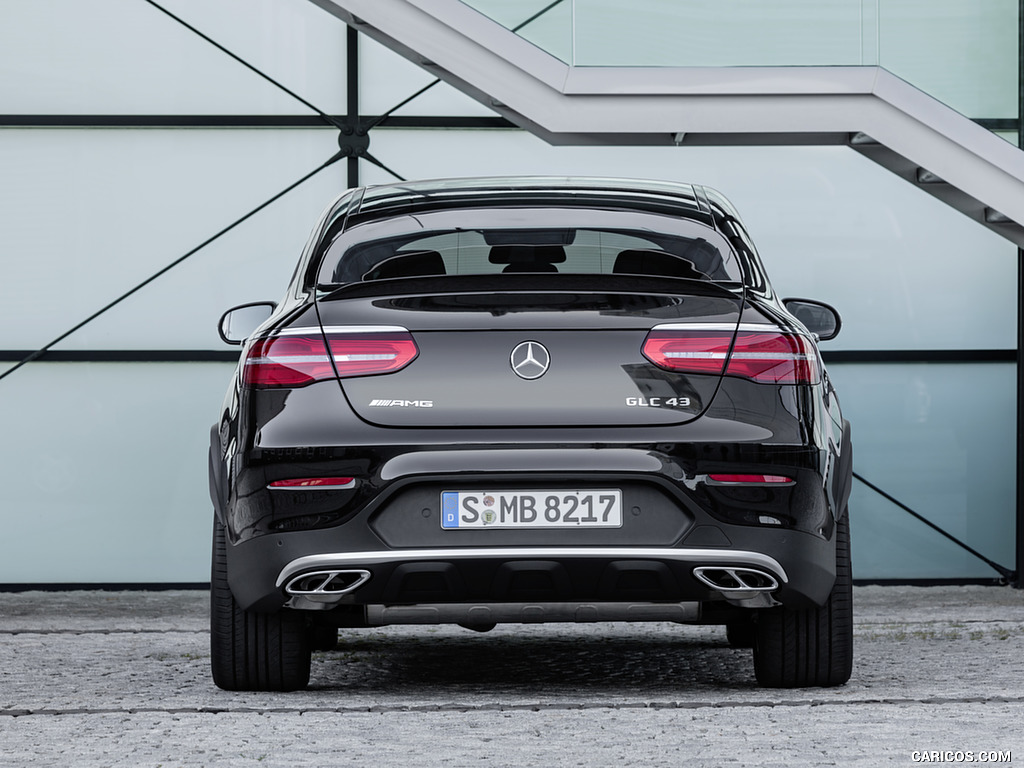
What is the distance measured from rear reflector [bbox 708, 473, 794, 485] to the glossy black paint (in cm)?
2

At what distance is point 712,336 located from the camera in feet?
13.4

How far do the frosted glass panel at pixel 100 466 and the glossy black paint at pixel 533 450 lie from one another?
19.8ft

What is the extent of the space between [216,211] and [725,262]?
6.28 m

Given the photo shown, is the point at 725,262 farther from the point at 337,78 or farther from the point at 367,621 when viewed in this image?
the point at 337,78

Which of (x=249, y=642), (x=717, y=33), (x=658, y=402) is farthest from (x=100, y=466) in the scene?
(x=658, y=402)

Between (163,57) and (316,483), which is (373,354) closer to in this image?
(316,483)

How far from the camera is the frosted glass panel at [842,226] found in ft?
33.0

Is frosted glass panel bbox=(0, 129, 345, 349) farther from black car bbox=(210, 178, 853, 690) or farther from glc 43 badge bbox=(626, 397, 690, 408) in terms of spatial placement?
glc 43 badge bbox=(626, 397, 690, 408)

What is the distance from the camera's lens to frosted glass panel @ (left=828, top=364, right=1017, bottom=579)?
10023mm

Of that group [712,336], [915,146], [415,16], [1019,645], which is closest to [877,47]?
[915,146]

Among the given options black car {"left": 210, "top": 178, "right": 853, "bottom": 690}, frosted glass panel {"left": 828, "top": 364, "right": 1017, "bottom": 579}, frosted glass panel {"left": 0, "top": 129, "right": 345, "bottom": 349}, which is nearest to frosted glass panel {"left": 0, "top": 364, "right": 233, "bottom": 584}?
frosted glass panel {"left": 0, "top": 129, "right": 345, "bottom": 349}

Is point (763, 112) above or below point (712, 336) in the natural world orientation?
above

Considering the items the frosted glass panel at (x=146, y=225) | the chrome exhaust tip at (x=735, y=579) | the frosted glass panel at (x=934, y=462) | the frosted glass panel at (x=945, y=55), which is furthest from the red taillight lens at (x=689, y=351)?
the frosted glass panel at (x=146, y=225)

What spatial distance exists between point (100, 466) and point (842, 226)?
5.27 m
